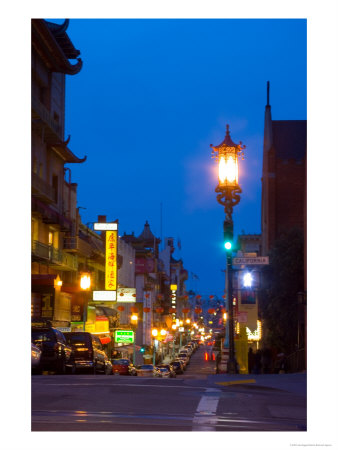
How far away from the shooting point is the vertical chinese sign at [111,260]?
59.2 m

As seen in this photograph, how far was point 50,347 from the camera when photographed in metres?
25.5

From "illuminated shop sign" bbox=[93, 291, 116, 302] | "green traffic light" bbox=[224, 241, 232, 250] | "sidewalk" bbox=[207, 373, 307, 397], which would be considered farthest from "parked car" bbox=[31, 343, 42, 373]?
"illuminated shop sign" bbox=[93, 291, 116, 302]

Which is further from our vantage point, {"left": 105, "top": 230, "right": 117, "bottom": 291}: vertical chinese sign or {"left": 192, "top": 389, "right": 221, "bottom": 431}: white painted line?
{"left": 105, "top": 230, "right": 117, "bottom": 291}: vertical chinese sign

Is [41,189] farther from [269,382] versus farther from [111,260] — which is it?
[269,382]

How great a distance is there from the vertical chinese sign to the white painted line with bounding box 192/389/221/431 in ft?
140

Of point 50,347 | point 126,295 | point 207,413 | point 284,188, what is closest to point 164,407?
point 207,413

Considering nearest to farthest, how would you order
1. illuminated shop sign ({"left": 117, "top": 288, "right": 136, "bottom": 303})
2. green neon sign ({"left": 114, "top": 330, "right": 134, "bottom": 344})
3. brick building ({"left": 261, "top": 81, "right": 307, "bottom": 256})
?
green neon sign ({"left": 114, "top": 330, "right": 134, "bottom": 344}) → brick building ({"left": 261, "top": 81, "right": 307, "bottom": 256}) → illuminated shop sign ({"left": 117, "top": 288, "right": 136, "bottom": 303})

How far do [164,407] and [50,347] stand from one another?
1285cm

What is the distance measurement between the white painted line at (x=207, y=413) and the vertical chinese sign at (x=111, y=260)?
42.8 m

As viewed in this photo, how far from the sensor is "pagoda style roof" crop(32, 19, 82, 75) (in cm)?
4372

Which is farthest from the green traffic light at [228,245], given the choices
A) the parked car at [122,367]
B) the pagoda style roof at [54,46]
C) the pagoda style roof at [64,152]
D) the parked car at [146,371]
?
the pagoda style roof at [64,152]

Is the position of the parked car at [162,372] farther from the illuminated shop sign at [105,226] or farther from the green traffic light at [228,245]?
the green traffic light at [228,245]

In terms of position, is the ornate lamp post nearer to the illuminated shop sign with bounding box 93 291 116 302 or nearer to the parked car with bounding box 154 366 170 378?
the parked car with bounding box 154 366 170 378
